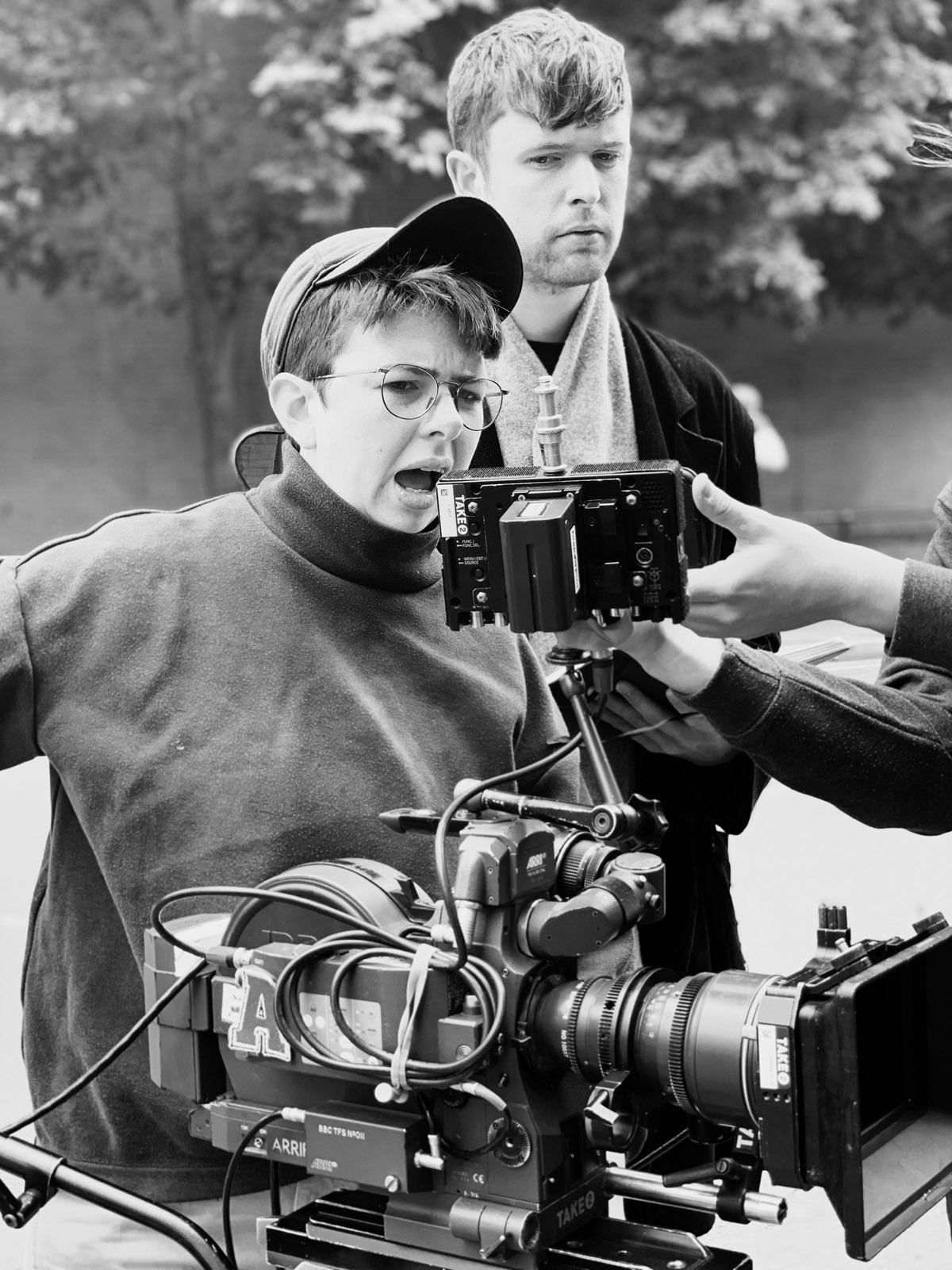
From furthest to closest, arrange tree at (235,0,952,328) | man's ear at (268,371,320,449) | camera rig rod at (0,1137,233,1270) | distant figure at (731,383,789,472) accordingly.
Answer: tree at (235,0,952,328)
distant figure at (731,383,789,472)
man's ear at (268,371,320,449)
camera rig rod at (0,1137,233,1270)

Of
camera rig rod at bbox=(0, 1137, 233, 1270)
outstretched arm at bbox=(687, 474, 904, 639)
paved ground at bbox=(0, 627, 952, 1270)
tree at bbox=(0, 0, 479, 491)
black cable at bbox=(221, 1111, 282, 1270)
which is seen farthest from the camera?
tree at bbox=(0, 0, 479, 491)

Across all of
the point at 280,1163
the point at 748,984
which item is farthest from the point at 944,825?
the point at 280,1163

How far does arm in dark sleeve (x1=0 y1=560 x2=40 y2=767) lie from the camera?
1.93 m

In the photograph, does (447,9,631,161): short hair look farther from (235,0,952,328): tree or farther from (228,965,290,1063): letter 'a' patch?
(235,0,952,328): tree

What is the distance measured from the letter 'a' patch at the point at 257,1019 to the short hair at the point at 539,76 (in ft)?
5.68

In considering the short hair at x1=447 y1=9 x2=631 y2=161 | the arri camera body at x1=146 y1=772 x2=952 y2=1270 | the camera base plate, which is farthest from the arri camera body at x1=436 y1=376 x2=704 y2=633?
the short hair at x1=447 y1=9 x2=631 y2=161

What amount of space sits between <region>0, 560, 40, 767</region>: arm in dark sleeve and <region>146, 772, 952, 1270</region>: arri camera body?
40 centimetres

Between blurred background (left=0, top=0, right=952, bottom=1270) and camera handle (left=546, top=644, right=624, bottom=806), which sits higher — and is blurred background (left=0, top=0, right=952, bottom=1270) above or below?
above

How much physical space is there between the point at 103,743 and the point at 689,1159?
1.09 meters

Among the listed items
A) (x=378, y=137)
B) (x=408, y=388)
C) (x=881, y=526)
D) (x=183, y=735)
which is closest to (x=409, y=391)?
(x=408, y=388)

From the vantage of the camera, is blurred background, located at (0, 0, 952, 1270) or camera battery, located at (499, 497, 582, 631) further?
blurred background, located at (0, 0, 952, 1270)

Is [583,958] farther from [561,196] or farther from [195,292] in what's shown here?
[195,292]

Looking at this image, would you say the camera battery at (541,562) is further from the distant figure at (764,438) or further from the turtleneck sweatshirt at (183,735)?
the distant figure at (764,438)

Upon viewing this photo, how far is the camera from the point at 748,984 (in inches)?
62.3
